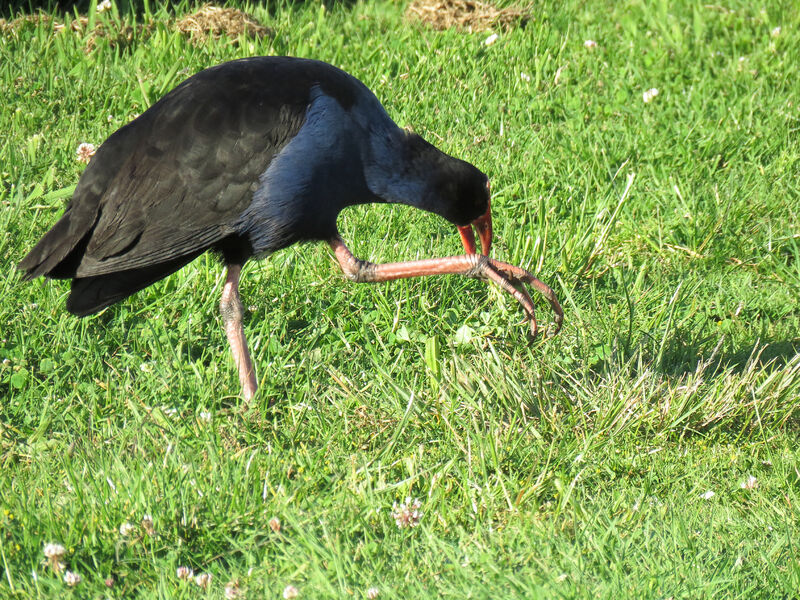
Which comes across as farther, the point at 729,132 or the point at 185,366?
the point at 729,132

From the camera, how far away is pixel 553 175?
4293 millimetres

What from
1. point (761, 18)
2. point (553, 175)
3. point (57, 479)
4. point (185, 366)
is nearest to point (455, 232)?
point (553, 175)

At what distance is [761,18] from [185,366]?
12.9 feet

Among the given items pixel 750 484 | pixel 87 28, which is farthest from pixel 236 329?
pixel 87 28

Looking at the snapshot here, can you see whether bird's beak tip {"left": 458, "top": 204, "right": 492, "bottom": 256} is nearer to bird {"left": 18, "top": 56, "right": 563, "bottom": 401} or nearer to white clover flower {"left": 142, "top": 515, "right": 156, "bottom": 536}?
bird {"left": 18, "top": 56, "right": 563, "bottom": 401}

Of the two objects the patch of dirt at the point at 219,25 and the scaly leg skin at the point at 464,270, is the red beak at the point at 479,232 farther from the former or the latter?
the patch of dirt at the point at 219,25

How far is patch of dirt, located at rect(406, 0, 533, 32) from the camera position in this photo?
5406 mm

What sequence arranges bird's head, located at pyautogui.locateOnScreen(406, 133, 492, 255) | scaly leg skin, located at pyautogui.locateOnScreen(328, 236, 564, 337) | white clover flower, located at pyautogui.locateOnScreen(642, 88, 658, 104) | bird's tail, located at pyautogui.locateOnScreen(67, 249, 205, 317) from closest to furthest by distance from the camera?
bird's tail, located at pyautogui.locateOnScreen(67, 249, 205, 317) < scaly leg skin, located at pyautogui.locateOnScreen(328, 236, 564, 337) < bird's head, located at pyautogui.locateOnScreen(406, 133, 492, 255) < white clover flower, located at pyautogui.locateOnScreen(642, 88, 658, 104)

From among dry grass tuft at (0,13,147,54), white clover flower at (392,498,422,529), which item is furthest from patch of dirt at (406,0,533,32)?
white clover flower at (392,498,422,529)

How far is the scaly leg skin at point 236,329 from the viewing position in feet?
10.0

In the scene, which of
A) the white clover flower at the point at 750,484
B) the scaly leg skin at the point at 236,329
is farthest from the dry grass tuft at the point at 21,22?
the white clover flower at the point at 750,484

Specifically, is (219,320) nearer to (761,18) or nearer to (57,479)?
(57,479)

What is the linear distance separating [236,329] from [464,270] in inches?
28.8

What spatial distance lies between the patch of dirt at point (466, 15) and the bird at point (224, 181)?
2499 millimetres
